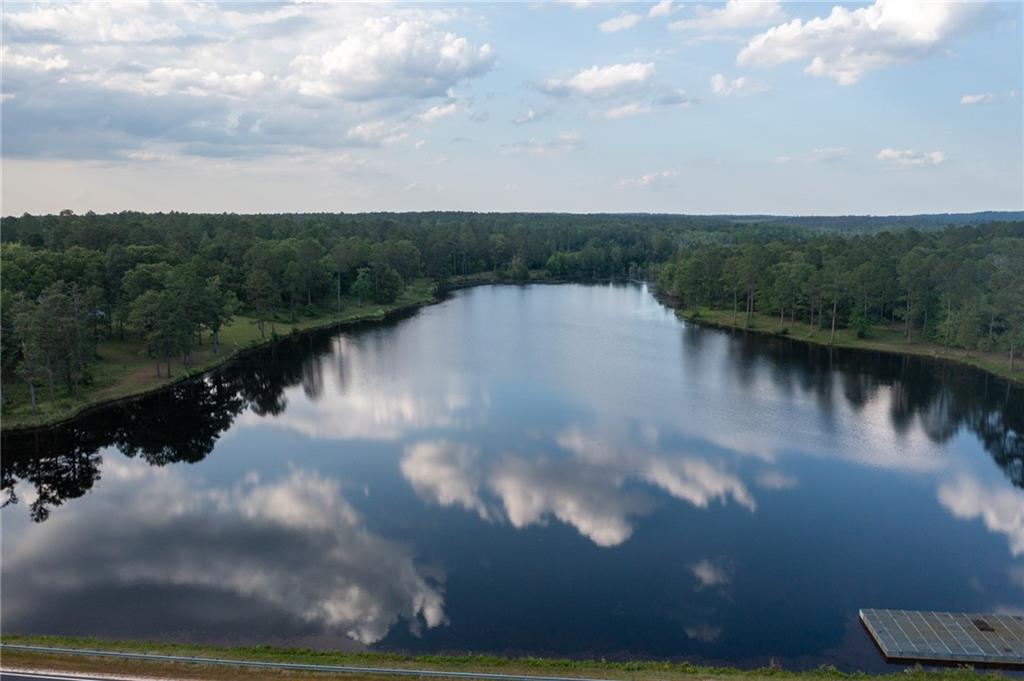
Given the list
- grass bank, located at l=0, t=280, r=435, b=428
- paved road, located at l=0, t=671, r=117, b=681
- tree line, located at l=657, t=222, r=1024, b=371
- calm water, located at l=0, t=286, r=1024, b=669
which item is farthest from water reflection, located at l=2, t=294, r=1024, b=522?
paved road, located at l=0, t=671, r=117, b=681

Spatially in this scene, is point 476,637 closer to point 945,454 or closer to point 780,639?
point 780,639

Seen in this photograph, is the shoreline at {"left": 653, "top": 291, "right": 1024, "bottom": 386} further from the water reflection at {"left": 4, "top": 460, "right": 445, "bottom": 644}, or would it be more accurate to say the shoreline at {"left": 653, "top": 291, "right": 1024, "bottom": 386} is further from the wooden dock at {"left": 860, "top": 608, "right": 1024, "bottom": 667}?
the water reflection at {"left": 4, "top": 460, "right": 445, "bottom": 644}

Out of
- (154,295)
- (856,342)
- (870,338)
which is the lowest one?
(856,342)

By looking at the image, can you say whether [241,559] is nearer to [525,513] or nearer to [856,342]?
[525,513]

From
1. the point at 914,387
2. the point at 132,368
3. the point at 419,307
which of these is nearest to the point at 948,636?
the point at 914,387

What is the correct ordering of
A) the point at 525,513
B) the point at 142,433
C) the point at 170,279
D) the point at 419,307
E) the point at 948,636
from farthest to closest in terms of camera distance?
the point at 419,307
the point at 170,279
the point at 142,433
the point at 525,513
the point at 948,636

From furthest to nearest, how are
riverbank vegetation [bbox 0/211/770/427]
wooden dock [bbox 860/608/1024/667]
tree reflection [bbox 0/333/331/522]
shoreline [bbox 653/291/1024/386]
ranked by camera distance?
Answer: shoreline [bbox 653/291/1024/386]
riverbank vegetation [bbox 0/211/770/427]
tree reflection [bbox 0/333/331/522]
wooden dock [bbox 860/608/1024/667]
